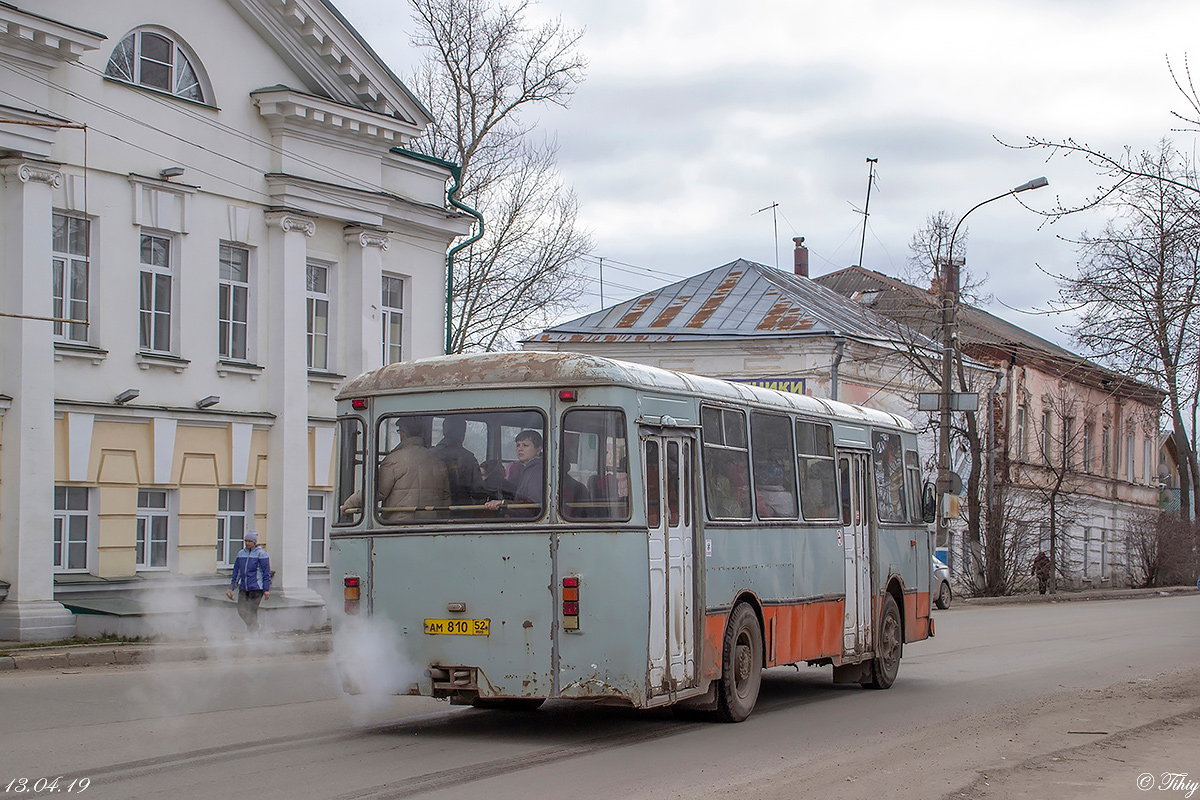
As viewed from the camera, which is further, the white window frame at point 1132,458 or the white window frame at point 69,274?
the white window frame at point 1132,458

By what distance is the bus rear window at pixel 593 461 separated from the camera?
33.6 feet

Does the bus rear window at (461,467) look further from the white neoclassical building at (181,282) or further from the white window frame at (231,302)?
the white window frame at (231,302)

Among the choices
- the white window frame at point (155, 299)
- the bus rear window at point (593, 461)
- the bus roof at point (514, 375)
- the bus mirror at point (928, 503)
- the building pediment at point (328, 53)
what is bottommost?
the bus mirror at point (928, 503)

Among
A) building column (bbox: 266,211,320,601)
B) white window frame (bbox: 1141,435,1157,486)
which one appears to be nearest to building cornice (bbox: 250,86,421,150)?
building column (bbox: 266,211,320,601)

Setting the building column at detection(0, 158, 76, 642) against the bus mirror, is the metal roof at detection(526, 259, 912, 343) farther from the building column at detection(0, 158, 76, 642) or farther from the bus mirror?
the building column at detection(0, 158, 76, 642)

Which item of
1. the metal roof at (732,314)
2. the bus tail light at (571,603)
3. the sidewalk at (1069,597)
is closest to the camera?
the bus tail light at (571,603)

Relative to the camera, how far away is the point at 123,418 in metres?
21.1

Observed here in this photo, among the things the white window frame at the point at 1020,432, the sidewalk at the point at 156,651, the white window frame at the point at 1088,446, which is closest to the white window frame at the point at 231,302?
the sidewalk at the point at 156,651

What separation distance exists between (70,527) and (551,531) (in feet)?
41.6

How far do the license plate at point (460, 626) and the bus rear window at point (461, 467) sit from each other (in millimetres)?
758

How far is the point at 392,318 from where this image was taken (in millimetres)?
27000

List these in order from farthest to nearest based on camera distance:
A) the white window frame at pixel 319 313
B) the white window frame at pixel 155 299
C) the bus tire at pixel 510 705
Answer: the white window frame at pixel 319 313
the white window frame at pixel 155 299
the bus tire at pixel 510 705

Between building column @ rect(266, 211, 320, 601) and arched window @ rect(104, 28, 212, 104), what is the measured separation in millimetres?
2480

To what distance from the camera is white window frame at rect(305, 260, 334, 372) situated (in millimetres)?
25062
